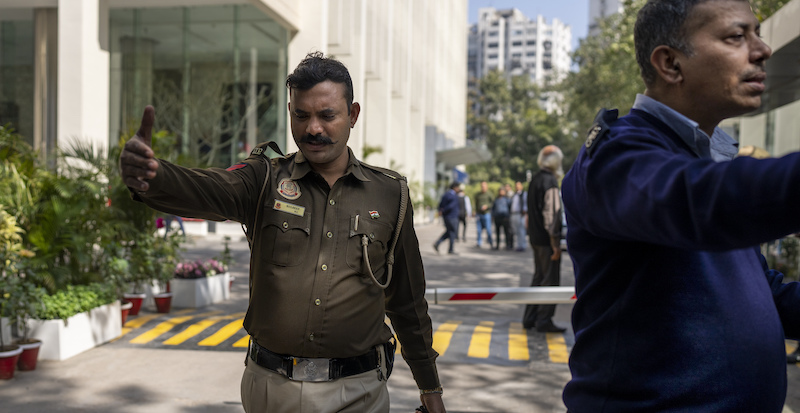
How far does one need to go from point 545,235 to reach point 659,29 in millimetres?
7063

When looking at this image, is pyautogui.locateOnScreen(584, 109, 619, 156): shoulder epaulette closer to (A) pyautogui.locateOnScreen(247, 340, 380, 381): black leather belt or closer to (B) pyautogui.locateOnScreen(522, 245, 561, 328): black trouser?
(A) pyautogui.locateOnScreen(247, 340, 380, 381): black leather belt

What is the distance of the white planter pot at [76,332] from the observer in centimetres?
660

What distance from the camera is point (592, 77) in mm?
42812

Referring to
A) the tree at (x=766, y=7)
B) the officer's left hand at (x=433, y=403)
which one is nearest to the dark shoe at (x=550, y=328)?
the officer's left hand at (x=433, y=403)

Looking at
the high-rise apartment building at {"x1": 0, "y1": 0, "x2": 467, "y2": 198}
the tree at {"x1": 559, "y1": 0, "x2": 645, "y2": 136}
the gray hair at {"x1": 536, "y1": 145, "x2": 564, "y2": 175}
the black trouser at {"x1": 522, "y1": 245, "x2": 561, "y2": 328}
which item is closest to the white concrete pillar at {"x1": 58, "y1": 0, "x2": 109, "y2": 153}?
the high-rise apartment building at {"x1": 0, "y1": 0, "x2": 467, "y2": 198}

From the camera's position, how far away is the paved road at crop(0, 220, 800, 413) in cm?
549

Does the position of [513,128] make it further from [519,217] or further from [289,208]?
[289,208]

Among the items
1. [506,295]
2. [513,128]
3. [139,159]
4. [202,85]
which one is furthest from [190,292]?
[513,128]

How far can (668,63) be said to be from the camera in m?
1.54

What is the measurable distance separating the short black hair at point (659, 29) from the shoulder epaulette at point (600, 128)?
0.14 meters

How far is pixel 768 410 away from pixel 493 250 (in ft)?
62.7

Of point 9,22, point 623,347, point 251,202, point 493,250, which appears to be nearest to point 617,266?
point 623,347

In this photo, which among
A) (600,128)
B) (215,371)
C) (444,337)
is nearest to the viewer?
(600,128)

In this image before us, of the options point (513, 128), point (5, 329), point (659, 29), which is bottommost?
point (5, 329)
